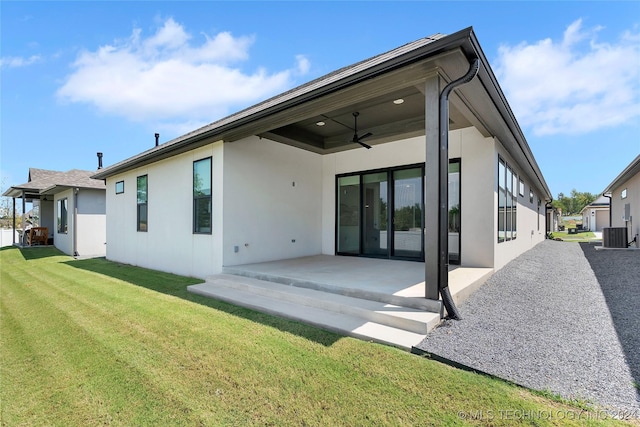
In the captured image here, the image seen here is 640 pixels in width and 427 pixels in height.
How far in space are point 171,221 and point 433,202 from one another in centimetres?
689

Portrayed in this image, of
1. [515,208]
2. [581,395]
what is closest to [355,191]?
[515,208]

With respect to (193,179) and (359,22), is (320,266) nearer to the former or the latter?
(193,179)

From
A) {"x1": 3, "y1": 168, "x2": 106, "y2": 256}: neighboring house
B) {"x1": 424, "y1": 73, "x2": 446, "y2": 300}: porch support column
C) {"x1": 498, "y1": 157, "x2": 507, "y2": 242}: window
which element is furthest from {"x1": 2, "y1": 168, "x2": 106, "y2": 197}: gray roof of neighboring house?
{"x1": 498, "y1": 157, "x2": 507, "y2": 242}: window

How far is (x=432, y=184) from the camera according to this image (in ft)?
12.0

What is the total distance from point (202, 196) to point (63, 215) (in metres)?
11.9

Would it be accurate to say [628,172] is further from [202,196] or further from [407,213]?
[202,196]

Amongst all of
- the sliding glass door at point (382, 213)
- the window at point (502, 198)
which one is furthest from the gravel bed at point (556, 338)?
the sliding glass door at point (382, 213)

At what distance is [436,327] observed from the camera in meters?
3.36

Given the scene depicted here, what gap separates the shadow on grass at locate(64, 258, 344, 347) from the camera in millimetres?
3398

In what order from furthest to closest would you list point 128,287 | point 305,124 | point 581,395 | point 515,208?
point 515,208 < point 305,124 < point 128,287 < point 581,395

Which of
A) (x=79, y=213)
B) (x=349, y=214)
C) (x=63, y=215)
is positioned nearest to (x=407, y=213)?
(x=349, y=214)

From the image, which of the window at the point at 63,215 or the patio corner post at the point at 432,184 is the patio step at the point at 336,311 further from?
the window at the point at 63,215

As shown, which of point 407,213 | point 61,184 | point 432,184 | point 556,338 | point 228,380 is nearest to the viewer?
point 228,380

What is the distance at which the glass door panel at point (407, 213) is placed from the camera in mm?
7215
